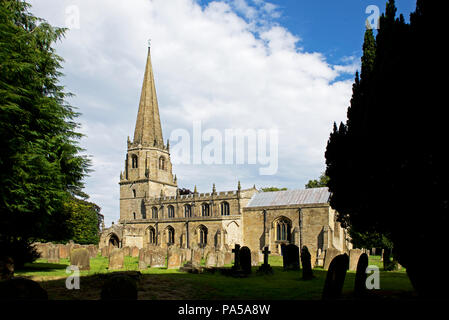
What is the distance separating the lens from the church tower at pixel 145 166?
43250 mm

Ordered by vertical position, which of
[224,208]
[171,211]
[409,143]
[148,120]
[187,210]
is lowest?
[171,211]

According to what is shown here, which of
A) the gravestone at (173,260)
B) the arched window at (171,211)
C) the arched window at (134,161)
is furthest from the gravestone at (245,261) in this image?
the arched window at (134,161)

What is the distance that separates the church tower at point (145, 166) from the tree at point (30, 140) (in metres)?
27.9

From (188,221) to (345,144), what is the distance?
2591 cm

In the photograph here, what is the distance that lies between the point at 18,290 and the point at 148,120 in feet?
138

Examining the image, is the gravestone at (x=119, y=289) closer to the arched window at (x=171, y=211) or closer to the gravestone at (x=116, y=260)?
the gravestone at (x=116, y=260)

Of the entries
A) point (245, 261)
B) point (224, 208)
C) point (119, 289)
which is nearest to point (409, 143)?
point (119, 289)

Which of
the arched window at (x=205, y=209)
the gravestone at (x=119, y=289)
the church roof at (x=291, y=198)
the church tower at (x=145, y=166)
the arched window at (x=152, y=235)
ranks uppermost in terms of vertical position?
the church tower at (x=145, y=166)

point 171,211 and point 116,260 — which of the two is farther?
point 171,211

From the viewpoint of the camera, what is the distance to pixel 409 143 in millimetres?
6520

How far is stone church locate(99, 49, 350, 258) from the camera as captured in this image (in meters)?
28.2

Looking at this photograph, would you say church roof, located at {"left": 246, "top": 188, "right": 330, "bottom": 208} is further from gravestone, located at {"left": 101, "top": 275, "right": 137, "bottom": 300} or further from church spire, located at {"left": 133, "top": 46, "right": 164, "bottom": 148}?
gravestone, located at {"left": 101, "top": 275, "right": 137, "bottom": 300}

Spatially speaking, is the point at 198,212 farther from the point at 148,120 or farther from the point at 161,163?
the point at 148,120
